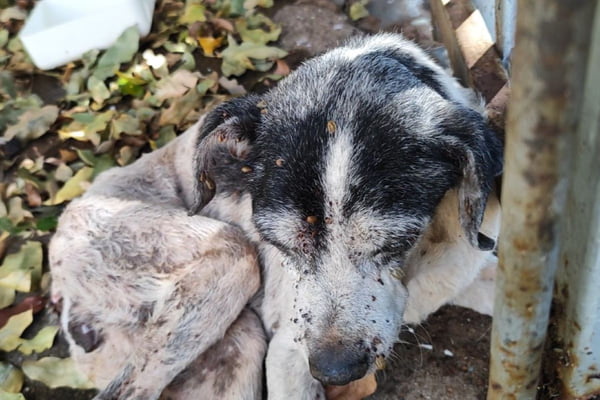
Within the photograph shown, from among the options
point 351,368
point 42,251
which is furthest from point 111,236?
point 351,368

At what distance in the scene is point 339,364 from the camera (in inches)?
92.2

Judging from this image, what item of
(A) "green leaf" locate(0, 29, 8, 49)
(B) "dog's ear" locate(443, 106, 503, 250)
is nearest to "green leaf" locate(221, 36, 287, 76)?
(A) "green leaf" locate(0, 29, 8, 49)

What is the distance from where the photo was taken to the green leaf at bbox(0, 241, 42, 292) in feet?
12.5

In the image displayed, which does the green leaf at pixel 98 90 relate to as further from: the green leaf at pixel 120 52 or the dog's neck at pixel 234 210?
Answer: the dog's neck at pixel 234 210

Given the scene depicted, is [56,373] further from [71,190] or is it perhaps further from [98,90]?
[98,90]

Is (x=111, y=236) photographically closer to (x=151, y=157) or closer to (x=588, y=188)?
(x=151, y=157)

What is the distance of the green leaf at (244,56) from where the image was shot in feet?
15.9

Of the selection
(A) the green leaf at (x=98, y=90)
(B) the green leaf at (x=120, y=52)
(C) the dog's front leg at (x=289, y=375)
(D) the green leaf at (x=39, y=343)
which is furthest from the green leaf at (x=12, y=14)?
(C) the dog's front leg at (x=289, y=375)

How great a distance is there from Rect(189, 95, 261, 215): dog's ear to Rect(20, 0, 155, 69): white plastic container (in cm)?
263

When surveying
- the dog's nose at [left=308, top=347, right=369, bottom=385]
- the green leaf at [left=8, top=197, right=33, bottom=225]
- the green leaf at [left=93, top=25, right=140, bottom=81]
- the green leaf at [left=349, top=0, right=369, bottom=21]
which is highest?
the dog's nose at [left=308, top=347, right=369, bottom=385]

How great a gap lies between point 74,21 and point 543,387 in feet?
13.8

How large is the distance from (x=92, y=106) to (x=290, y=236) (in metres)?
2.97

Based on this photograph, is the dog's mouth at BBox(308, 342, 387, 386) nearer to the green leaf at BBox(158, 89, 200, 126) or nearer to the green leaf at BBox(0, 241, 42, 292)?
the green leaf at BBox(0, 241, 42, 292)

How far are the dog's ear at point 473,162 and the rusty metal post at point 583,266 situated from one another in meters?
0.29
